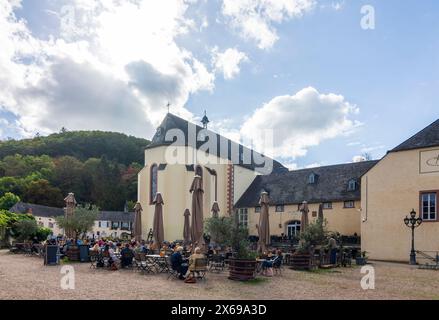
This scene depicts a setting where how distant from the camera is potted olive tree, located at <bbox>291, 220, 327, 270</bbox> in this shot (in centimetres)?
1669

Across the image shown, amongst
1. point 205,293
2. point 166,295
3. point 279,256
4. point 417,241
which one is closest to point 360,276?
point 279,256

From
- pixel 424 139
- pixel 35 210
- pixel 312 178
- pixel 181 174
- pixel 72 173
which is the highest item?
pixel 424 139

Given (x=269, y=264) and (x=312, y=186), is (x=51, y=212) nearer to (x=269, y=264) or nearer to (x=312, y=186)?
(x=312, y=186)

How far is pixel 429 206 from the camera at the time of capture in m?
22.8

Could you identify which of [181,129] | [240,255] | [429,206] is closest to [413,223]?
[429,206]

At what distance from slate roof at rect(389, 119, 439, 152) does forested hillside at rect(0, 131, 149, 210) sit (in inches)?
2056

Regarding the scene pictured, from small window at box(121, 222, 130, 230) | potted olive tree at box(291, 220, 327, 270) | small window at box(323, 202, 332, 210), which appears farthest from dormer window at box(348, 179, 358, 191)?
small window at box(121, 222, 130, 230)

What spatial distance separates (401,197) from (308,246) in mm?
10046

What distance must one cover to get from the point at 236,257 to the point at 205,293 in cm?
309

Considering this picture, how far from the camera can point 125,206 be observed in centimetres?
6844

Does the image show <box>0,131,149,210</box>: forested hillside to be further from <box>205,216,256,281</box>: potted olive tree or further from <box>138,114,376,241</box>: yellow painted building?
<box>205,216,256,281</box>: potted olive tree

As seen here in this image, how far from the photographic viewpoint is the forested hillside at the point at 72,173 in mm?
68500
